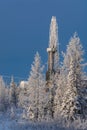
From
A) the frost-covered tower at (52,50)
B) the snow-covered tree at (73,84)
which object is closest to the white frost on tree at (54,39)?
the frost-covered tower at (52,50)

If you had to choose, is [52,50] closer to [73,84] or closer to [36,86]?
[36,86]

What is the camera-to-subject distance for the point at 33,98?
3769cm

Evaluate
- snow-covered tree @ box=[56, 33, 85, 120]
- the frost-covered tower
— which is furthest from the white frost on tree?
snow-covered tree @ box=[56, 33, 85, 120]

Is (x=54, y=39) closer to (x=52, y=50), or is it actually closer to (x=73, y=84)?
(x=52, y=50)

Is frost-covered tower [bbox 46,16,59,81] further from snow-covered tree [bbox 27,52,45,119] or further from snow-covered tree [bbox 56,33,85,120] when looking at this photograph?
snow-covered tree [bbox 56,33,85,120]

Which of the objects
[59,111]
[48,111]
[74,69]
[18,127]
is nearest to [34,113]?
[48,111]

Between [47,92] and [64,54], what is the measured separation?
7.15 m

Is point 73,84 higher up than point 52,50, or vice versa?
point 52,50

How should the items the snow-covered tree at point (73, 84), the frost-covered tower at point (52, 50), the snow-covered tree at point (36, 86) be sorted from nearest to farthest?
the snow-covered tree at point (73, 84), the snow-covered tree at point (36, 86), the frost-covered tower at point (52, 50)

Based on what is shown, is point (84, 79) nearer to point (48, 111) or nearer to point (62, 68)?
point (62, 68)

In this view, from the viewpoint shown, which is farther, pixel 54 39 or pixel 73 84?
pixel 54 39

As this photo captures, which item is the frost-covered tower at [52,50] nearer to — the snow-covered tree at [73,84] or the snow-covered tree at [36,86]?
the snow-covered tree at [36,86]

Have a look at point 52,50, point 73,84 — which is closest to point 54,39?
point 52,50

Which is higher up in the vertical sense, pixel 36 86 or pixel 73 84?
pixel 36 86
